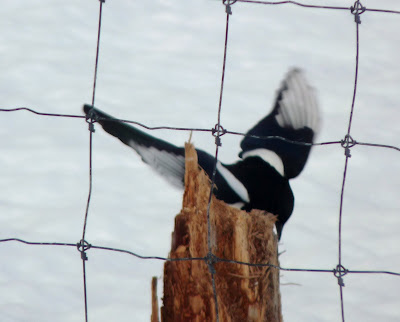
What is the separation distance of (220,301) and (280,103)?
1.17 meters

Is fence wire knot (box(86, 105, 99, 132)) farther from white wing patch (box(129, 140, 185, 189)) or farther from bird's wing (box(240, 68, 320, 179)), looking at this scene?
bird's wing (box(240, 68, 320, 179))

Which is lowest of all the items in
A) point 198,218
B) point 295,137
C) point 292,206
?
point 198,218

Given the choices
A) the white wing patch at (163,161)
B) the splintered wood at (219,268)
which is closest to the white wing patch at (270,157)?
the white wing patch at (163,161)

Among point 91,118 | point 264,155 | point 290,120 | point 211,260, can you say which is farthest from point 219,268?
point 290,120

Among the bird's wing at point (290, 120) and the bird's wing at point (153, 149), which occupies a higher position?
the bird's wing at point (290, 120)

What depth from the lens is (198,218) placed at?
2.77 meters

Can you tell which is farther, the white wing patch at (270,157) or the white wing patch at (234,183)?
the white wing patch at (270,157)

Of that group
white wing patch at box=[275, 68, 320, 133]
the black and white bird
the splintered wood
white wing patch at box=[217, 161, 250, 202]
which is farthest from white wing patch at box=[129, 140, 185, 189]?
white wing patch at box=[275, 68, 320, 133]

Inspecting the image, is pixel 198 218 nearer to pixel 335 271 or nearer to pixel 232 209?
pixel 232 209

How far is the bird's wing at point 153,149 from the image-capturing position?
3246mm

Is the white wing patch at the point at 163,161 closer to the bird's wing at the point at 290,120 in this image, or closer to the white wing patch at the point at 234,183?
the white wing patch at the point at 234,183

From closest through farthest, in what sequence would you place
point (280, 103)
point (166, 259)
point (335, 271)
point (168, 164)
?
point (166, 259) → point (335, 271) → point (168, 164) → point (280, 103)

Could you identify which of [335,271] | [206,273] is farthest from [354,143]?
[206,273]

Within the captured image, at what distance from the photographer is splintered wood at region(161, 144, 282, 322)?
2.69 metres
